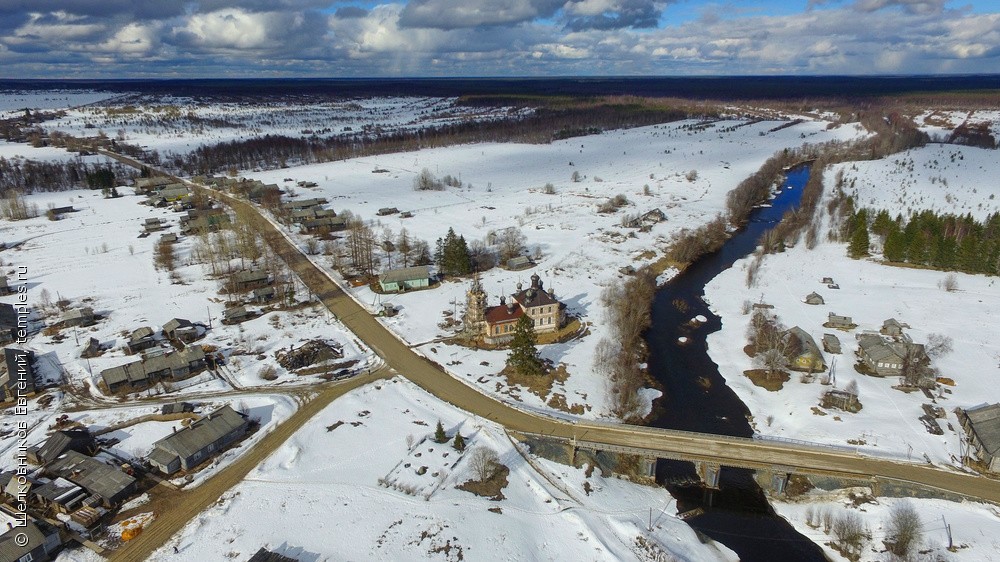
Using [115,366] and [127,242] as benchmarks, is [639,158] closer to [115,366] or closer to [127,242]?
[127,242]

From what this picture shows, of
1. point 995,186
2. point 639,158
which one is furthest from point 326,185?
point 995,186

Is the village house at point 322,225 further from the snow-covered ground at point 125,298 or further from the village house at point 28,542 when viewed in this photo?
the village house at point 28,542

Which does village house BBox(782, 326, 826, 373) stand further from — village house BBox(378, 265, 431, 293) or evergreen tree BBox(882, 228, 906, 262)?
village house BBox(378, 265, 431, 293)

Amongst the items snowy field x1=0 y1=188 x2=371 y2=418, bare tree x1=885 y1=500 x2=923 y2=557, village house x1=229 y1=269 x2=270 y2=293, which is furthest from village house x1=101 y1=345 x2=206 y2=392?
bare tree x1=885 y1=500 x2=923 y2=557

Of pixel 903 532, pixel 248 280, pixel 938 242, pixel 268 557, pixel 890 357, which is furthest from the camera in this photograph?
pixel 938 242

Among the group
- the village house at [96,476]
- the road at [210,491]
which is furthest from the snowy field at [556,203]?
the village house at [96,476]

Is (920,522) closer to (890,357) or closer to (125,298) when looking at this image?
(890,357)

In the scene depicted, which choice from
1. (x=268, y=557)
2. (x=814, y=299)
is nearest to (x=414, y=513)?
(x=268, y=557)
